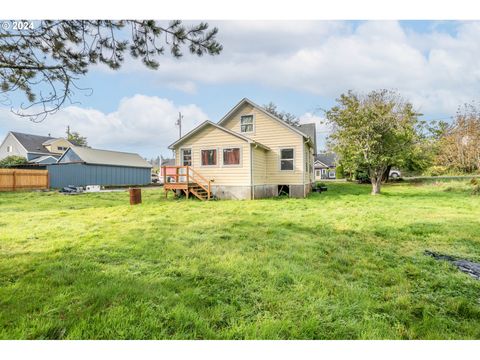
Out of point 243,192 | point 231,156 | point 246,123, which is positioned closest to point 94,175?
point 231,156

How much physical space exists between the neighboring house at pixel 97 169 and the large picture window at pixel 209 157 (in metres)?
4.54

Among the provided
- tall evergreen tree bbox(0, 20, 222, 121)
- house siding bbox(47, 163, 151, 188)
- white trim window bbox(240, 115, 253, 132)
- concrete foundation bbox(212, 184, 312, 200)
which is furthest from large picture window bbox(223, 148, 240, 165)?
tall evergreen tree bbox(0, 20, 222, 121)

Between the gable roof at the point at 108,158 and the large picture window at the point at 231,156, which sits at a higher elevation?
the gable roof at the point at 108,158

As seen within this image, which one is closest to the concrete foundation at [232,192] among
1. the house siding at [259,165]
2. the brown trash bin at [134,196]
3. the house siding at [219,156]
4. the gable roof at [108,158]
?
the house siding at [219,156]

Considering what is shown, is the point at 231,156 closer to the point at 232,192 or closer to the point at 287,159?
the point at 232,192

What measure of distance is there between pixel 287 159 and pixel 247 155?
2.48m

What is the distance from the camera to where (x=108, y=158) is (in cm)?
1473

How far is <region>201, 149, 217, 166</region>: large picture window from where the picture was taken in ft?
33.5

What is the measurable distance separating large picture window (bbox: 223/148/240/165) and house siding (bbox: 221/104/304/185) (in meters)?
2.05

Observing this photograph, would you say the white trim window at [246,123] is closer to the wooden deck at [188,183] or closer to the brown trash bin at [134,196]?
the wooden deck at [188,183]

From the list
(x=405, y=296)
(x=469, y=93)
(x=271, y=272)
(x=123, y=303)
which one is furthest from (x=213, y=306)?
(x=469, y=93)

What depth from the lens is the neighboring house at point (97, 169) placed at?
33.0 feet

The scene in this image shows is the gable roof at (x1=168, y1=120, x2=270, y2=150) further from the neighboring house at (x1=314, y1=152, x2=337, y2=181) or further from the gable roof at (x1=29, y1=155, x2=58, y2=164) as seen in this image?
the neighboring house at (x1=314, y1=152, x2=337, y2=181)
